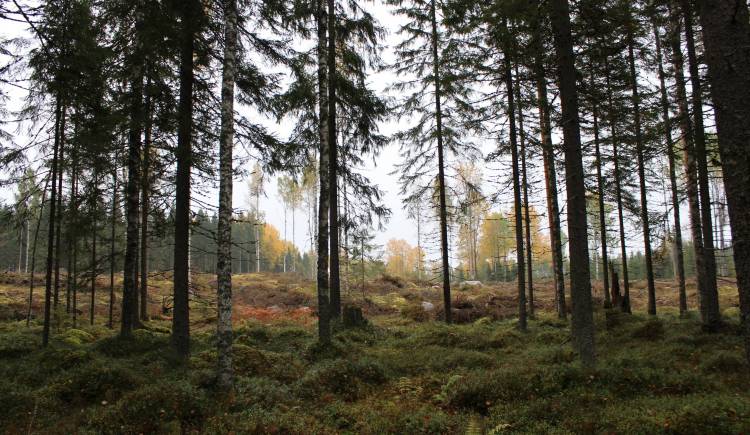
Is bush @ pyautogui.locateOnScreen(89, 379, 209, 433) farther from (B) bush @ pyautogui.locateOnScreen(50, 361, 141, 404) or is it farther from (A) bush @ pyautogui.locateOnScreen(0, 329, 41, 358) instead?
(A) bush @ pyautogui.locateOnScreen(0, 329, 41, 358)

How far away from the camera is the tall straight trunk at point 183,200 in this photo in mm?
10000

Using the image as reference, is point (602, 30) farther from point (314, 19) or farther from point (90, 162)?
point (90, 162)

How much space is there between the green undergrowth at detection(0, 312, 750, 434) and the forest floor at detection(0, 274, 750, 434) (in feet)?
0.09

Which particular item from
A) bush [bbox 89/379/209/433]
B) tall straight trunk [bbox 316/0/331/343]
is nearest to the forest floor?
bush [bbox 89/379/209/433]

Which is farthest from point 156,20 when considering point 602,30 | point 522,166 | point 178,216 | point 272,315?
point 272,315

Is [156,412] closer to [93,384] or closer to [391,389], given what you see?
[93,384]

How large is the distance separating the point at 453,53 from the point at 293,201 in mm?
45377

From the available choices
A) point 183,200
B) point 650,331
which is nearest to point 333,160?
point 183,200

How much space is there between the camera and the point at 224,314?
809 cm

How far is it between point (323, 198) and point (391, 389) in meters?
6.12

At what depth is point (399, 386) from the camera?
8.70 metres

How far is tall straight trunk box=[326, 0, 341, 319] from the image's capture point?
1454 cm

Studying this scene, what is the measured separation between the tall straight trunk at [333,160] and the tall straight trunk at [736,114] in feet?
36.6

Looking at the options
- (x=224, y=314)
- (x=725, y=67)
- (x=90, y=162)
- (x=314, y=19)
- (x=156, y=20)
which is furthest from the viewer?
(x=314, y=19)
